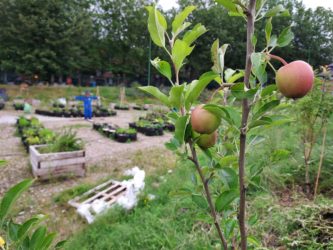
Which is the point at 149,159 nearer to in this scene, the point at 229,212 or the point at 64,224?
the point at 64,224

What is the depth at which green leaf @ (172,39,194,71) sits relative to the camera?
702mm

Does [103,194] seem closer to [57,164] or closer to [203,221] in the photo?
[57,164]

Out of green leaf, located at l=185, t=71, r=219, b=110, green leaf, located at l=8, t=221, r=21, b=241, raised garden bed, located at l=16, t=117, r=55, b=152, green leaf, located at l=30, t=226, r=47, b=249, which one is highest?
green leaf, located at l=185, t=71, r=219, b=110

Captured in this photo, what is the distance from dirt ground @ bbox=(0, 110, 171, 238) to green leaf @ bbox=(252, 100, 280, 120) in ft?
4.91

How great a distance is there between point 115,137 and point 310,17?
2952 centimetres

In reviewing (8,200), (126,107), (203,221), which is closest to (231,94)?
(8,200)

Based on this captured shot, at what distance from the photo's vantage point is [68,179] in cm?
432

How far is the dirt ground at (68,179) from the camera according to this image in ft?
10.5

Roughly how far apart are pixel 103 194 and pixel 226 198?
308 centimetres

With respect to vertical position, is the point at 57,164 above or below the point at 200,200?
below

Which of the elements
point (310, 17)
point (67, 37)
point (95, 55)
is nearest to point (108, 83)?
point (95, 55)

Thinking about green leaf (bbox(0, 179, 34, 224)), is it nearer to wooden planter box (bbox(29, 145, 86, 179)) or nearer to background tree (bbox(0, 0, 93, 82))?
wooden planter box (bbox(29, 145, 86, 179))

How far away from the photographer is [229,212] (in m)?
0.99

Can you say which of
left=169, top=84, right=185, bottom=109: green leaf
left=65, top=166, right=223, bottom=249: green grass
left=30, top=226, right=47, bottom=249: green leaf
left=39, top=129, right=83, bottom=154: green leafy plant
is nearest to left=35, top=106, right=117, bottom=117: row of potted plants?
left=39, top=129, right=83, bottom=154: green leafy plant
